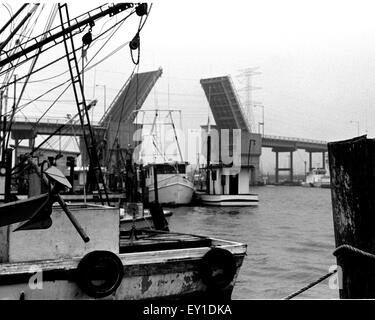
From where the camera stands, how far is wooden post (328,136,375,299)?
4.50m

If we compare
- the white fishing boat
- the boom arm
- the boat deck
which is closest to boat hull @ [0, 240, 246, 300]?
the boat deck

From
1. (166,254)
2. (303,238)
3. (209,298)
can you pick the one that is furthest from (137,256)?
(303,238)

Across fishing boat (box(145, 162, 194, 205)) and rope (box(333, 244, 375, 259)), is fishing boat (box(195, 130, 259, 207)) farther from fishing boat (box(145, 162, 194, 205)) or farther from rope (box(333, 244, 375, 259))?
rope (box(333, 244, 375, 259))

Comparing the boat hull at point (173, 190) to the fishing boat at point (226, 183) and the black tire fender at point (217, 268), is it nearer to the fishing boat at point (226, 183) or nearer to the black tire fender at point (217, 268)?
the fishing boat at point (226, 183)

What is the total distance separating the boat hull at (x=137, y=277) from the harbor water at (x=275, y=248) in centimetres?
242

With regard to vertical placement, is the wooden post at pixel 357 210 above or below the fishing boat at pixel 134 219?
above

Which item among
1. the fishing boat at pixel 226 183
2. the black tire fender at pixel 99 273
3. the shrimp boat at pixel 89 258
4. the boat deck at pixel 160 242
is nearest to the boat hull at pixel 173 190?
the fishing boat at pixel 226 183

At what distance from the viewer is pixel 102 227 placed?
21.3ft

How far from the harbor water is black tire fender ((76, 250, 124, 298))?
11.8 ft

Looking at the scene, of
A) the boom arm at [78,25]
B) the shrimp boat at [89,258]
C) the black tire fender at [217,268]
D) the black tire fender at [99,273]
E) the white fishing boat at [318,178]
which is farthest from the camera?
the white fishing boat at [318,178]

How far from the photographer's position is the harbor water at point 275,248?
1098cm

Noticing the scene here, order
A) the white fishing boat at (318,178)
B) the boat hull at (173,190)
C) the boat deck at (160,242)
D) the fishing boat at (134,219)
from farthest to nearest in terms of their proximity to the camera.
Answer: the white fishing boat at (318,178) < the boat hull at (173,190) < the fishing boat at (134,219) < the boat deck at (160,242)

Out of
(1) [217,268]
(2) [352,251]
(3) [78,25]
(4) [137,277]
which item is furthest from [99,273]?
(3) [78,25]

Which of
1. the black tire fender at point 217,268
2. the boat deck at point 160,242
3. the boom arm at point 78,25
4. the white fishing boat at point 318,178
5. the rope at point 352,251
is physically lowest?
the white fishing boat at point 318,178
